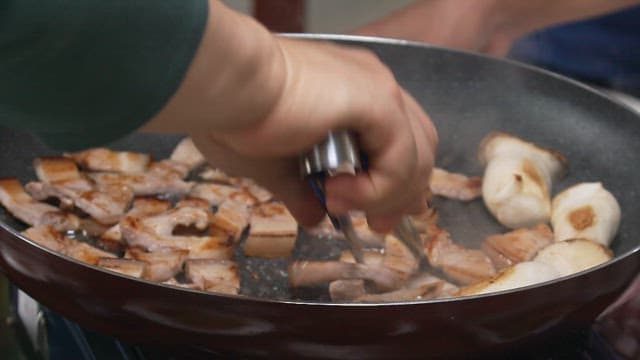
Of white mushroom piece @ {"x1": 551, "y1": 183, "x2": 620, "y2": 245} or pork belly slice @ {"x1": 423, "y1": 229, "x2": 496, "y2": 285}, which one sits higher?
white mushroom piece @ {"x1": 551, "y1": 183, "x2": 620, "y2": 245}

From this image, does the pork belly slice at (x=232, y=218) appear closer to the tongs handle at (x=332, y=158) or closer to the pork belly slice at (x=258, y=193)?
the pork belly slice at (x=258, y=193)

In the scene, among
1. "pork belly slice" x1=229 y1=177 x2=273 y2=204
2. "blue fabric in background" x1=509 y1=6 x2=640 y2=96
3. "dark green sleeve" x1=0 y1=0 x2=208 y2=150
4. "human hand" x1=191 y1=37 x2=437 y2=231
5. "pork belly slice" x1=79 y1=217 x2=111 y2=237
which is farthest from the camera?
"blue fabric in background" x1=509 y1=6 x2=640 y2=96

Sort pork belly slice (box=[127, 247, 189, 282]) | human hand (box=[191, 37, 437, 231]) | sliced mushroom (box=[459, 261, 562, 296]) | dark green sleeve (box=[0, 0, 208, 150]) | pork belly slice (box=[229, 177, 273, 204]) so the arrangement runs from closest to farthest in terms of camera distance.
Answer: dark green sleeve (box=[0, 0, 208, 150]) → human hand (box=[191, 37, 437, 231]) → sliced mushroom (box=[459, 261, 562, 296]) → pork belly slice (box=[127, 247, 189, 282]) → pork belly slice (box=[229, 177, 273, 204])

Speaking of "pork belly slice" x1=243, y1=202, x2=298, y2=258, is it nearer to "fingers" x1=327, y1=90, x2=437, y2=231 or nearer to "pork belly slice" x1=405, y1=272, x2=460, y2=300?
"pork belly slice" x1=405, y1=272, x2=460, y2=300

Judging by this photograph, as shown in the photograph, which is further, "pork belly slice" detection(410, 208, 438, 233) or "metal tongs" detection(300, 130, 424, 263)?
"pork belly slice" detection(410, 208, 438, 233)

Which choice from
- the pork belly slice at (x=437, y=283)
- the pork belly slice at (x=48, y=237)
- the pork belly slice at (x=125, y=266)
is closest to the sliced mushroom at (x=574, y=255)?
the pork belly slice at (x=437, y=283)

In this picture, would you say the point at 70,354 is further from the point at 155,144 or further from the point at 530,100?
the point at 530,100

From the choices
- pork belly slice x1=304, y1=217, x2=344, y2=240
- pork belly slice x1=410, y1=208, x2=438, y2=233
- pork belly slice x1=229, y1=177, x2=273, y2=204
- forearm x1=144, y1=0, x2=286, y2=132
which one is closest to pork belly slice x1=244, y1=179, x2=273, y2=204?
pork belly slice x1=229, y1=177, x2=273, y2=204
